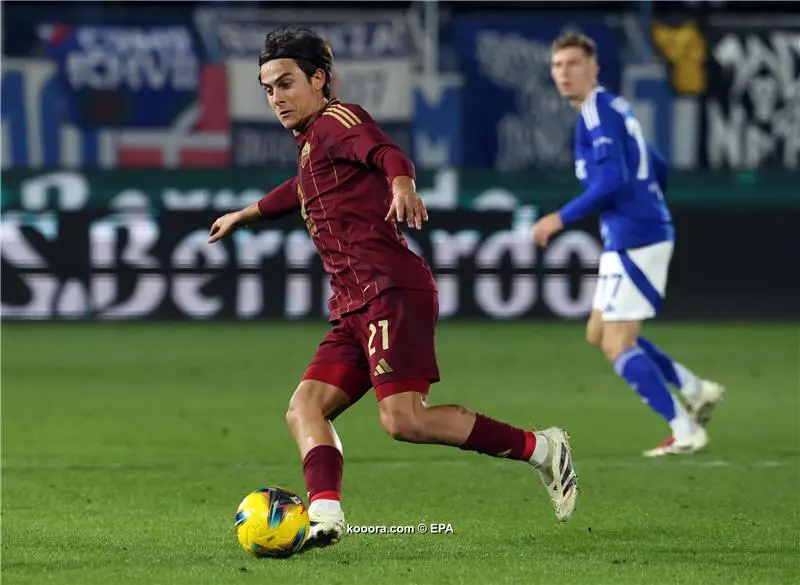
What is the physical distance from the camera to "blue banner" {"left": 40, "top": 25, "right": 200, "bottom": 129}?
28.3 metres

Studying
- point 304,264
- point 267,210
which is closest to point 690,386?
point 267,210

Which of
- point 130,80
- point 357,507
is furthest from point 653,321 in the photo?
point 130,80

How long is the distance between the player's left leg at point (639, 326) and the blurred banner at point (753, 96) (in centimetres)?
1919

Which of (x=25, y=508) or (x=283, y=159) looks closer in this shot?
(x=25, y=508)

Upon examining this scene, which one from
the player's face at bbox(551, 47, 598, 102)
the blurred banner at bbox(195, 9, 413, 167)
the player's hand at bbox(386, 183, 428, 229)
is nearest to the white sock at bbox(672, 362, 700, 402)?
the player's face at bbox(551, 47, 598, 102)

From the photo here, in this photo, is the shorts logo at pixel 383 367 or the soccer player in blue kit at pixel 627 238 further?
the soccer player in blue kit at pixel 627 238

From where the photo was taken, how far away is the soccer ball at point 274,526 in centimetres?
573

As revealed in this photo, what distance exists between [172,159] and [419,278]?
73.3ft

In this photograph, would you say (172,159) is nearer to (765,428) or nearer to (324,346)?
(765,428)

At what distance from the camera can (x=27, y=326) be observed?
16938 mm

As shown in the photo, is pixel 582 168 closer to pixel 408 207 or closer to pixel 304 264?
pixel 408 207

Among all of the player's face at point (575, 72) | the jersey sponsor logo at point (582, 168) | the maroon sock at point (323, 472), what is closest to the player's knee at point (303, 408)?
the maroon sock at point (323, 472)

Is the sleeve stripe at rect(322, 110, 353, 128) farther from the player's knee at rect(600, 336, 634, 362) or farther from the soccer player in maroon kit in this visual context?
the player's knee at rect(600, 336, 634, 362)

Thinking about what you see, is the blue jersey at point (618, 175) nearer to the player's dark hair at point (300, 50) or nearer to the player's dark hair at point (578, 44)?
the player's dark hair at point (578, 44)
